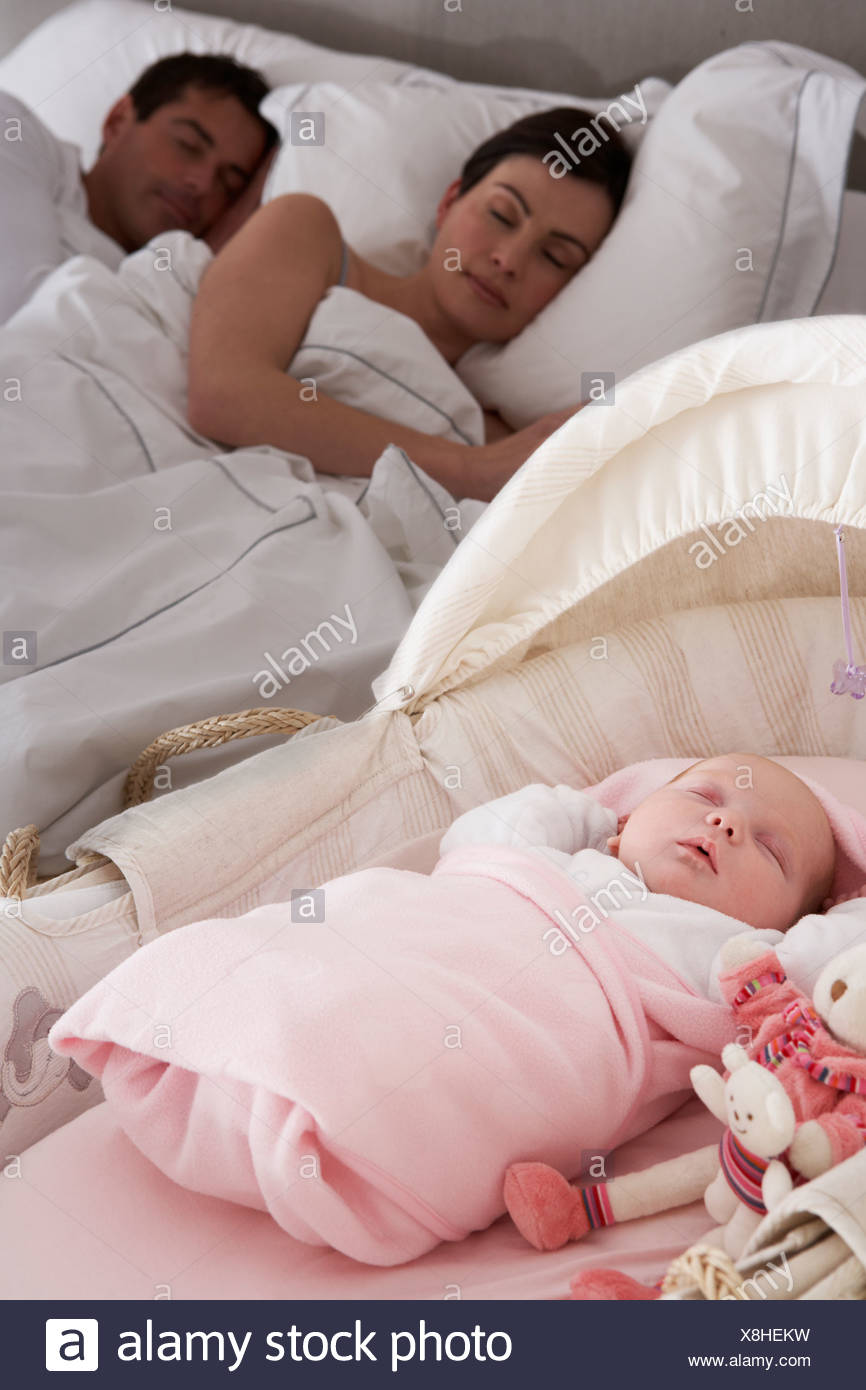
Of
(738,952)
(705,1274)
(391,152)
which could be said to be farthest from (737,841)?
(391,152)

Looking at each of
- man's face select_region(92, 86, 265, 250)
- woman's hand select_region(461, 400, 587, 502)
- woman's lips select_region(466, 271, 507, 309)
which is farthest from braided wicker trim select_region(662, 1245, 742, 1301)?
man's face select_region(92, 86, 265, 250)

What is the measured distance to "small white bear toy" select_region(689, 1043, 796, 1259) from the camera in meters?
0.67

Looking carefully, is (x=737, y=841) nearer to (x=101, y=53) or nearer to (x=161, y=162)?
(x=161, y=162)

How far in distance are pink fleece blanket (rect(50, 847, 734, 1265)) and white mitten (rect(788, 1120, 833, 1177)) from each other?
142 mm

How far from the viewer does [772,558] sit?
127cm

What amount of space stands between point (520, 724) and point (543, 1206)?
50 centimetres

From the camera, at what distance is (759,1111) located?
68 cm

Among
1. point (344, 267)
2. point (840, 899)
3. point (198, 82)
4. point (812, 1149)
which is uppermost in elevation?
point (198, 82)

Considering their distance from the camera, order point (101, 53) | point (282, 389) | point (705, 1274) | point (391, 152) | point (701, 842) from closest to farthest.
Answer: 1. point (705, 1274)
2. point (701, 842)
3. point (282, 389)
4. point (391, 152)
5. point (101, 53)

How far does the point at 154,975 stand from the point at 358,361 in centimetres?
116

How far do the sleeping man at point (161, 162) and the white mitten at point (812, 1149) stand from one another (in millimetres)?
1752

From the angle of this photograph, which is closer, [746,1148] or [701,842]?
[746,1148]
